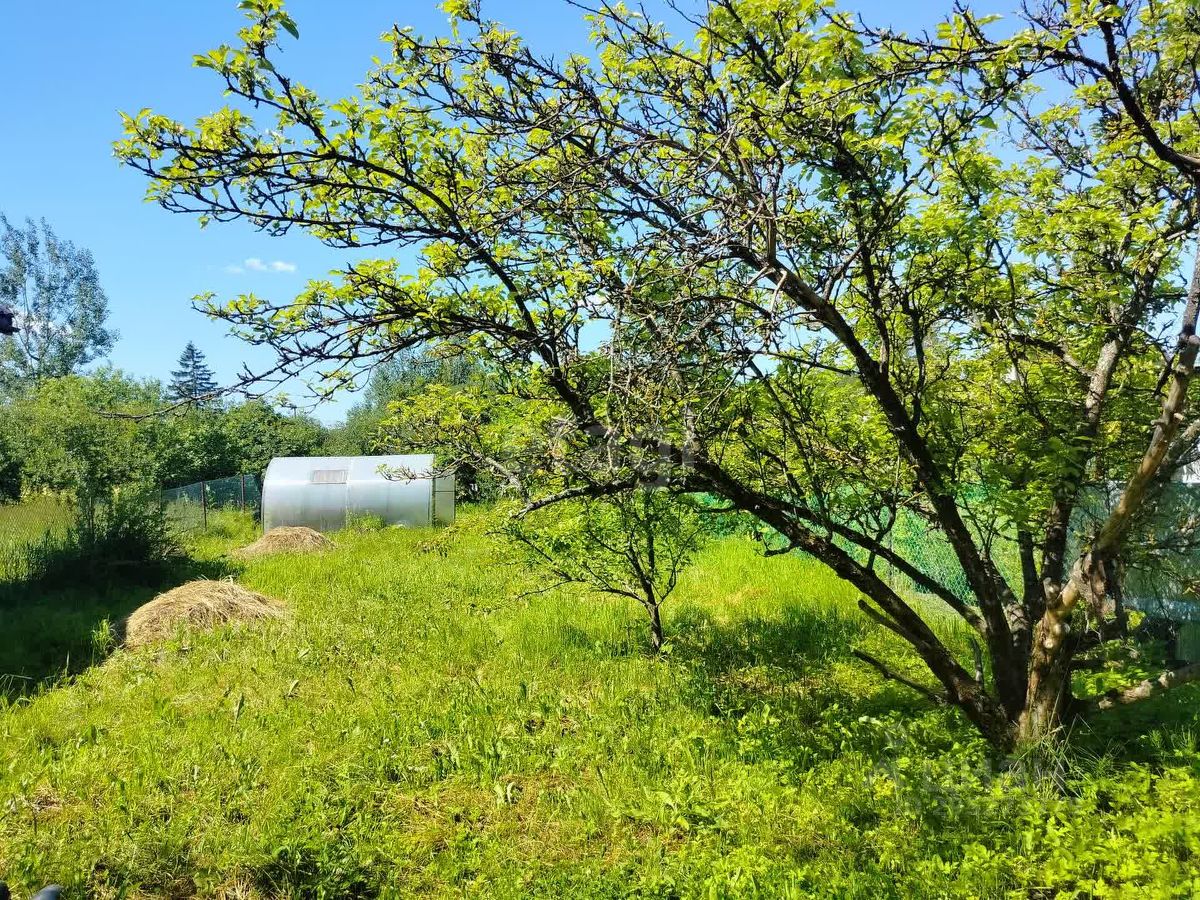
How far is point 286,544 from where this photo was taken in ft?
45.6

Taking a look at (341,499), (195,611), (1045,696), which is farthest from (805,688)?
(341,499)

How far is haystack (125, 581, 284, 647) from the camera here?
7633 mm

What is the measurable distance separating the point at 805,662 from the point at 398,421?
13.1 feet

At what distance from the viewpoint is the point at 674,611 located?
803cm

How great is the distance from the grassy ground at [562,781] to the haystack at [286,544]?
6.77 meters

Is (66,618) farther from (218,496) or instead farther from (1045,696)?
(218,496)

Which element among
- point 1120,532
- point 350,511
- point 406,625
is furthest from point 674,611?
point 350,511

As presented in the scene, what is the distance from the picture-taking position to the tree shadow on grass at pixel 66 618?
650cm

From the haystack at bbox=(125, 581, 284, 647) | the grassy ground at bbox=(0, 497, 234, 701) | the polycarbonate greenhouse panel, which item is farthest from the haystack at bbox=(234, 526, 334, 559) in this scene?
the haystack at bbox=(125, 581, 284, 647)

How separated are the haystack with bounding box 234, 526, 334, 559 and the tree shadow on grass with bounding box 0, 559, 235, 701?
6.44 ft

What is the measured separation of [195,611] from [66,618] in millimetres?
1542

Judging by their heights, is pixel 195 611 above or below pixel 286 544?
below

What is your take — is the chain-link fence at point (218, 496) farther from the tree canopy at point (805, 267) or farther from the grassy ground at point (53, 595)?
the tree canopy at point (805, 267)

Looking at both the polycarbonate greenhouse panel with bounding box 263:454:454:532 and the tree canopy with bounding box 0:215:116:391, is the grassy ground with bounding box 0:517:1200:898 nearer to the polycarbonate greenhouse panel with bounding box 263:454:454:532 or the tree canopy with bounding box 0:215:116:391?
the polycarbonate greenhouse panel with bounding box 263:454:454:532
